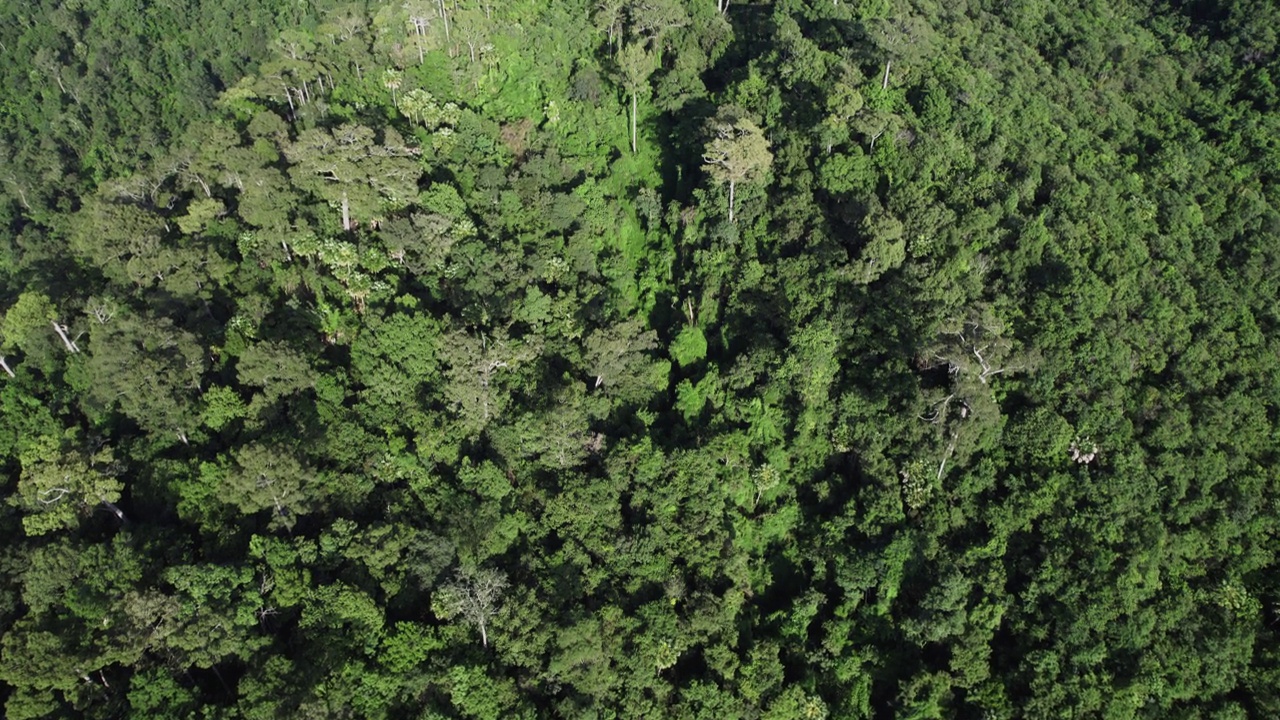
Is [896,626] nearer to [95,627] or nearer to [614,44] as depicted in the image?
[95,627]

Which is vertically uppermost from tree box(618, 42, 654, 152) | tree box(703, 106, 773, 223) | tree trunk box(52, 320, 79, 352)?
tree box(618, 42, 654, 152)

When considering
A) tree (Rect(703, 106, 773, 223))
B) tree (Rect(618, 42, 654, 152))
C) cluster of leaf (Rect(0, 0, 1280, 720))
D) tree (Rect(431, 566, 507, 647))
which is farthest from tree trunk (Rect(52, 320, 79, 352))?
tree (Rect(703, 106, 773, 223))

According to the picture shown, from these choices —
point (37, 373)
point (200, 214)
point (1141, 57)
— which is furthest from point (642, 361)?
point (1141, 57)

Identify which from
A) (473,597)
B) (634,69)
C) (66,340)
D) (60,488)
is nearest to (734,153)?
(634,69)

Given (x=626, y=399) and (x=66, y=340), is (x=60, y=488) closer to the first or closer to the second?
(x=66, y=340)

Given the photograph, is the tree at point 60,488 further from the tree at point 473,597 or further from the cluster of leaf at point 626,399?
the tree at point 473,597

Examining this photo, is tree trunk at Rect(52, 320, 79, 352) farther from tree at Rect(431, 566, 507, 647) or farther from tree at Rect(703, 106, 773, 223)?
tree at Rect(703, 106, 773, 223)
